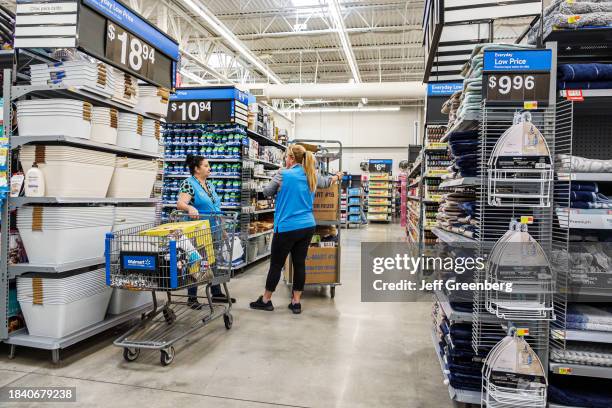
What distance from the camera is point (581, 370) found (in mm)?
2131

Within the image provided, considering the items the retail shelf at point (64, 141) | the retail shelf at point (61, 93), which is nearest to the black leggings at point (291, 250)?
the retail shelf at point (64, 141)

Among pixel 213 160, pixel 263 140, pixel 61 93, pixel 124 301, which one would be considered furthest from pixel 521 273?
pixel 263 140

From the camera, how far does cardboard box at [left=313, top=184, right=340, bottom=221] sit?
4.91 metres

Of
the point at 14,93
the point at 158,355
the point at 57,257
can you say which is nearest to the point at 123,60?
the point at 14,93

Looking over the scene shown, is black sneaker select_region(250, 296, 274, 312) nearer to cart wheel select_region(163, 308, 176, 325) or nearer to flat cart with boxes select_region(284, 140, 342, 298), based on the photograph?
flat cart with boxes select_region(284, 140, 342, 298)

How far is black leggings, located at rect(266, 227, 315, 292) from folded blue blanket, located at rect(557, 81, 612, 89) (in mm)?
2566

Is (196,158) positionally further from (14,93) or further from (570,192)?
(570,192)

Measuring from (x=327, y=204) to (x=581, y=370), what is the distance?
3.14m

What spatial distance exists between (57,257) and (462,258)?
8.96 ft

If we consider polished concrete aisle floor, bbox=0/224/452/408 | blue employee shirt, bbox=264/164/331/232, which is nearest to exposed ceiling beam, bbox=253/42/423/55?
blue employee shirt, bbox=264/164/331/232

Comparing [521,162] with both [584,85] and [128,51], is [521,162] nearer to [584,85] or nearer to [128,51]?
[584,85]

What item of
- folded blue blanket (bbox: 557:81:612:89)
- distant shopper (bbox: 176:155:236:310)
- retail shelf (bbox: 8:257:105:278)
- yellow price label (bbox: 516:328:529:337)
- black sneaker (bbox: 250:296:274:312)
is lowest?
black sneaker (bbox: 250:296:274:312)

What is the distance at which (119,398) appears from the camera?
2.45 metres

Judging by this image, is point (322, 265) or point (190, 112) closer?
point (322, 265)
